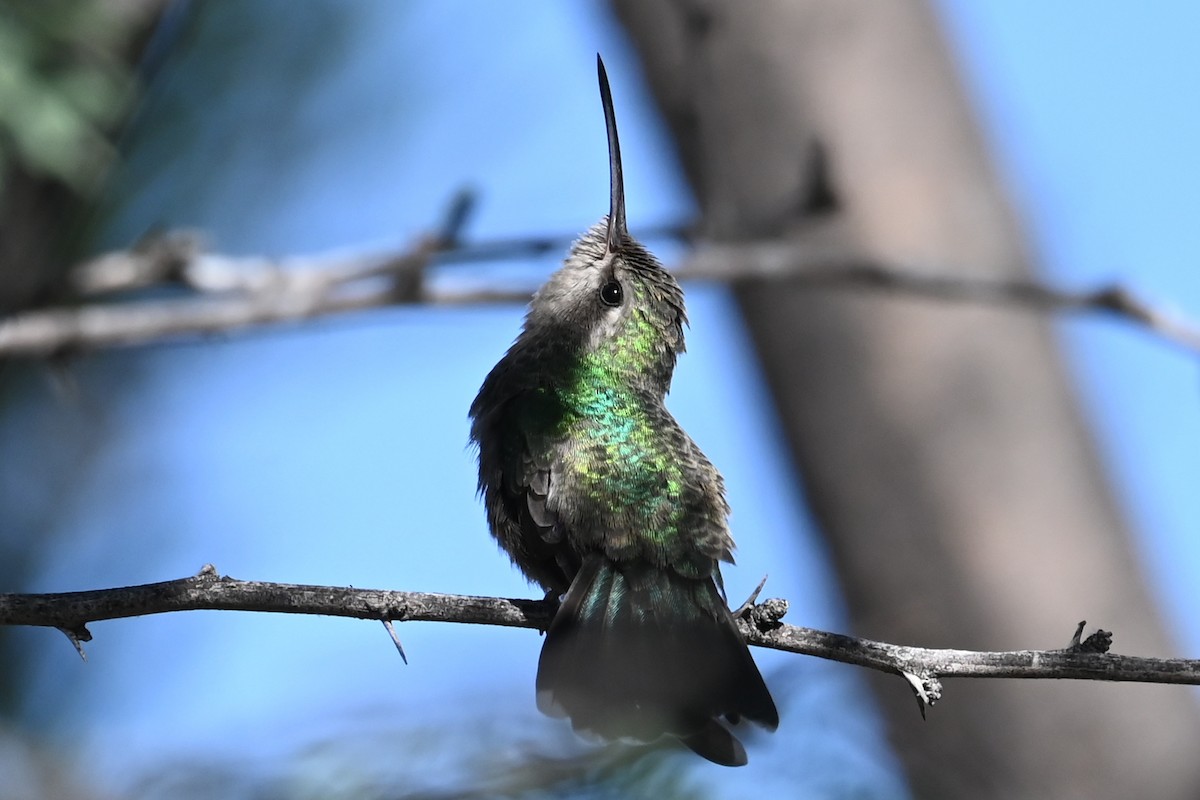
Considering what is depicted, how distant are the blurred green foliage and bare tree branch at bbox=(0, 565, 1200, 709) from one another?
248 centimetres

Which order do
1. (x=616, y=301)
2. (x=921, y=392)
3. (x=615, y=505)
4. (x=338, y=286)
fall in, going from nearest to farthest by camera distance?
(x=615, y=505) → (x=616, y=301) → (x=338, y=286) → (x=921, y=392)

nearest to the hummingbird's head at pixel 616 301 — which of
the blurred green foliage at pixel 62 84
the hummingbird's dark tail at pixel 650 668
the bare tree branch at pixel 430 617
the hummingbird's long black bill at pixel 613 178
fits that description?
the hummingbird's long black bill at pixel 613 178

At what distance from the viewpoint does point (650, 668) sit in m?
3.29

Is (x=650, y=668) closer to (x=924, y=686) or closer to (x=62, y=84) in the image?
(x=924, y=686)

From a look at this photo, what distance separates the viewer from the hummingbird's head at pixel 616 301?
4.28 metres

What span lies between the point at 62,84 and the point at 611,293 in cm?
213

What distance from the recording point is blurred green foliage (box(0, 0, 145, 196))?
15.4 feet

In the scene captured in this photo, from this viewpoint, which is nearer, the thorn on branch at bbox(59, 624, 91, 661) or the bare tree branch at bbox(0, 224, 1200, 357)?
the thorn on branch at bbox(59, 624, 91, 661)

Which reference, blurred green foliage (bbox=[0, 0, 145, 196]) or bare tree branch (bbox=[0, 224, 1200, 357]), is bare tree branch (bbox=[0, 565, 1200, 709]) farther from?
blurred green foliage (bbox=[0, 0, 145, 196])

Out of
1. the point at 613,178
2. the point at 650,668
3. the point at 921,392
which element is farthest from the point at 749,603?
the point at 921,392

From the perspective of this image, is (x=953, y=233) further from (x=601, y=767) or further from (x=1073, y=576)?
(x=601, y=767)

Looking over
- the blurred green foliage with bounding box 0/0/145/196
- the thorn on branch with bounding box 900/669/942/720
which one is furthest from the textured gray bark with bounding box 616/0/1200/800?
the thorn on branch with bounding box 900/669/942/720

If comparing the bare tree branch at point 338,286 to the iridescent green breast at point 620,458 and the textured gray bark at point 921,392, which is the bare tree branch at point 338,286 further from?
the iridescent green breast at point 620,458

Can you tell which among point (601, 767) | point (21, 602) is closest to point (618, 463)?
point (601, 767)
